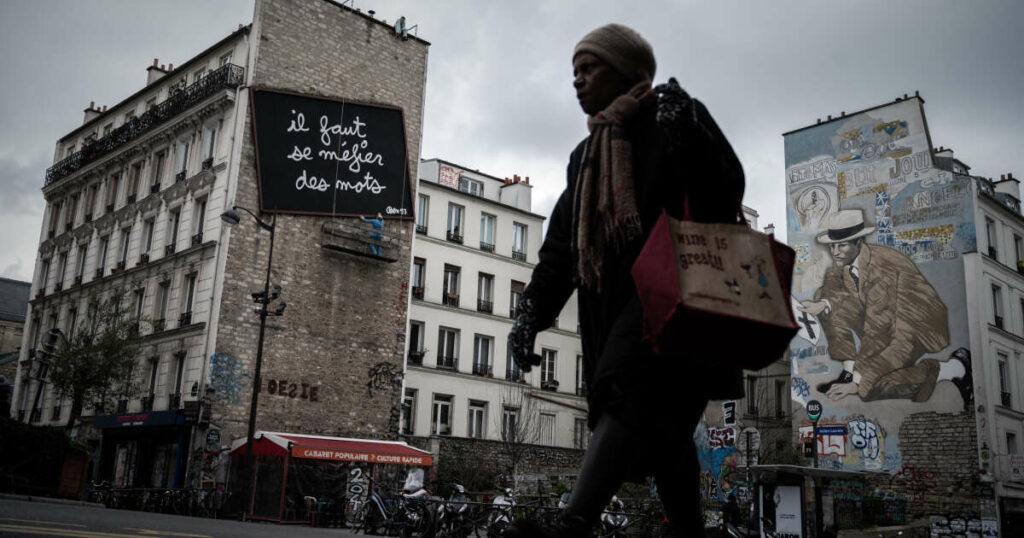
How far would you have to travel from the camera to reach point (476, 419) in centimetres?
3841

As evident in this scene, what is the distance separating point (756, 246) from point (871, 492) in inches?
1354

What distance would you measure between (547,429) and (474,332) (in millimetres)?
5707

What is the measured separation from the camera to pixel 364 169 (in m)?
32.0

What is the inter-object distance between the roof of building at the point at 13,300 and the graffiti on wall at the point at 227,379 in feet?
151

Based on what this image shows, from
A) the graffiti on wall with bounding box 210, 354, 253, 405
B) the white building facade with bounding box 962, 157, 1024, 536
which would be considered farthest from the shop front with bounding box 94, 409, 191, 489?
the white building facade with bounding box 962, 157, 1024, 536

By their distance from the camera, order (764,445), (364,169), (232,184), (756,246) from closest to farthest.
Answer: (756,246) → (232,184) → (364,169) → (764,445)

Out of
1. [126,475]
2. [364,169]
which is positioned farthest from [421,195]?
[126,475]

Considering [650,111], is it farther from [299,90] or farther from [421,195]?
[421,195]

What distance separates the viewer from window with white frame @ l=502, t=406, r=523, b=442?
122 feet

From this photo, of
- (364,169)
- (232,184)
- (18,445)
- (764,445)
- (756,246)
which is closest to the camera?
(756,246)

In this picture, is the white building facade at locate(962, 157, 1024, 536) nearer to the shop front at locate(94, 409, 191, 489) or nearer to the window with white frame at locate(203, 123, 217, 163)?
the shop front at locate(94, 409, 191, 489)

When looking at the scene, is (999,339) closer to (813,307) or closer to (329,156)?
(813,307)

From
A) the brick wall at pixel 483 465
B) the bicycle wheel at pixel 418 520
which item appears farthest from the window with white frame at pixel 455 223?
the bicycle wheel at pixel 418 520

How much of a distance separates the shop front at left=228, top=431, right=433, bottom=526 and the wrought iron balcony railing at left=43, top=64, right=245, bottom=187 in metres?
12.4
